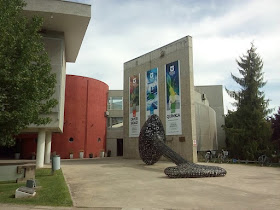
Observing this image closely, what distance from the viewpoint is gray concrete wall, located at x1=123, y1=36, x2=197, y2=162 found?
21.0 m

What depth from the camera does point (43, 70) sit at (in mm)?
10430

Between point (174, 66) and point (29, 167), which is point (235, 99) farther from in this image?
point (29, 167)

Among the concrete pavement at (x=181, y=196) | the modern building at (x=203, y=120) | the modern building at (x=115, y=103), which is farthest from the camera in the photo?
the modern building at (x=203, y=120)

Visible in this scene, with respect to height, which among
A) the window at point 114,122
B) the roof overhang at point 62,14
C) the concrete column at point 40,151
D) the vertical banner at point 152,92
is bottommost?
the concrete column at point 40,151

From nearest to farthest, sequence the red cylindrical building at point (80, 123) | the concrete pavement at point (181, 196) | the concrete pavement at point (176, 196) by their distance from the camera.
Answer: the concrete pavement at point (176, 196), the concrete pavement at point (181, 196), the red cylindrical building at point (80, 123)

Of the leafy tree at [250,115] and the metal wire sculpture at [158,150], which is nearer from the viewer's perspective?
the metal wire sculpture at [158,150]

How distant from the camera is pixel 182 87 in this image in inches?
872

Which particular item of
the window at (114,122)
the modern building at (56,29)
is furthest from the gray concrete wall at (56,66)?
the window at (114,122)

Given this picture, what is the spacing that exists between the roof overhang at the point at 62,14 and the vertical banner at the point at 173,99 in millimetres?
8464

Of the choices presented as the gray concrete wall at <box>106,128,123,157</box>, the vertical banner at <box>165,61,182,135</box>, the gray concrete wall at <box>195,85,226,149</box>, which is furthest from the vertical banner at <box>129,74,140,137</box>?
the gray concrete wall at <box>195,85,226,149</box>

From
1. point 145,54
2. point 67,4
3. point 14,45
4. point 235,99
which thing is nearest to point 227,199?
point 14,45

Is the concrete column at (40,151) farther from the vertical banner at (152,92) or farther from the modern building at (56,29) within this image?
the vertical banner at (152,92)

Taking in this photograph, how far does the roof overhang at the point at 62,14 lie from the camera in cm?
1770

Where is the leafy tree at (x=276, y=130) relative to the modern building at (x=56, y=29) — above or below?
below
